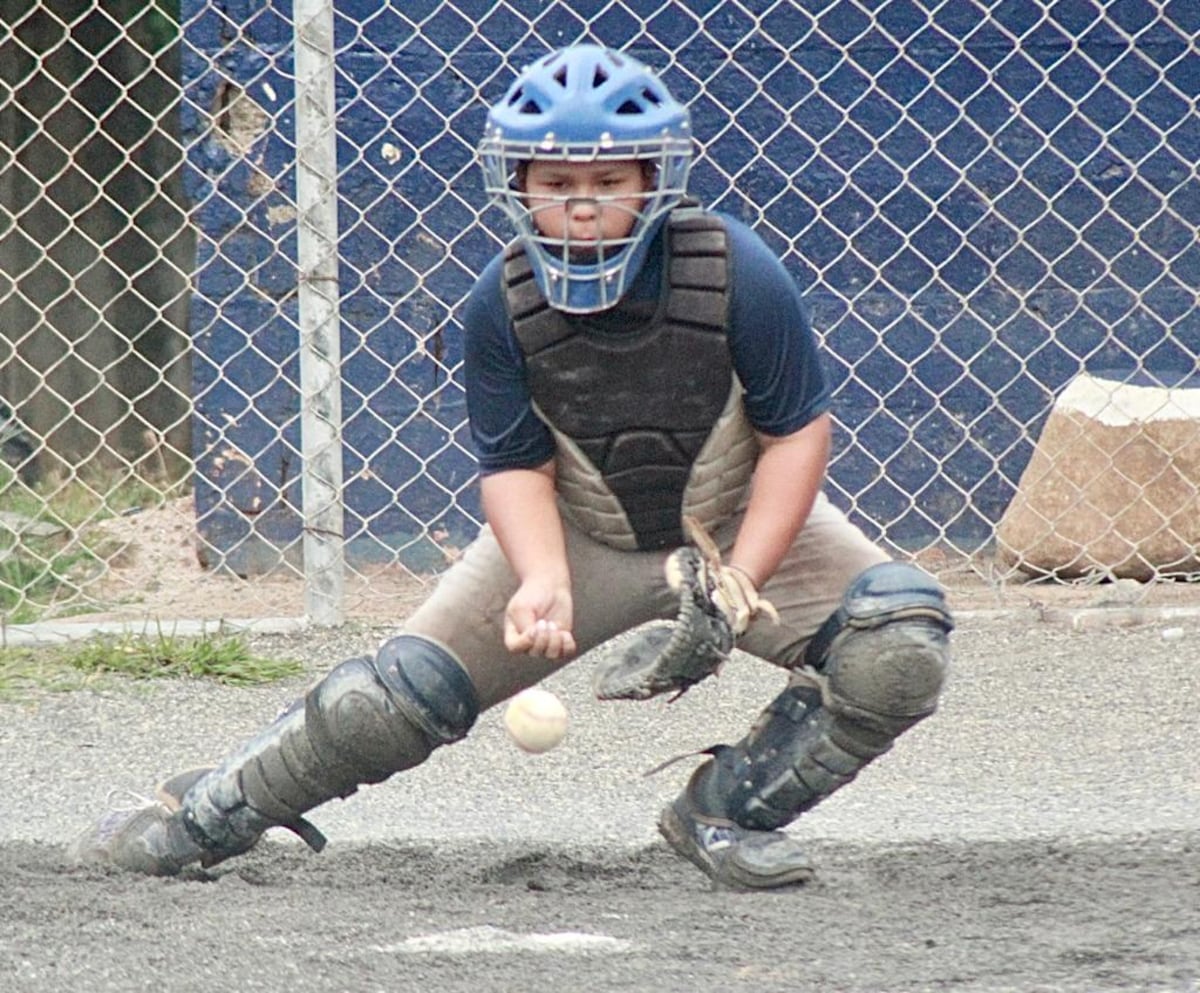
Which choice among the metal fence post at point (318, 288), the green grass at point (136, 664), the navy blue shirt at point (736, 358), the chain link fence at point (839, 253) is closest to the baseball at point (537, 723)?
the navy blue shirt at point (736, 358)

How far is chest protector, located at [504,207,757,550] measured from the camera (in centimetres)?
337

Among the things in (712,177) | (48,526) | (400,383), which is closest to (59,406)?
(48,526)

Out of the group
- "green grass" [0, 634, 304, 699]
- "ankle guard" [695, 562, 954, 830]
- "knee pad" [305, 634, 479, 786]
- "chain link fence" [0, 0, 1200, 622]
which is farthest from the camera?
"chain link fence" [0, 0, 1200, 622]

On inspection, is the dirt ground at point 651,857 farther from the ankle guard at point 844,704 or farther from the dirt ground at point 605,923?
the ankle guard at point 844,704

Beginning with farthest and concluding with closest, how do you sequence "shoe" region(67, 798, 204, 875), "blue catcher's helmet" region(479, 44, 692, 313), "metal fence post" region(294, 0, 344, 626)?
"metal fence post" region(294, 0, 344, 626) < "shoe" region(67, 798, 204, 875) < "blue catcher's helmet" region(479, 44, 692, 313)

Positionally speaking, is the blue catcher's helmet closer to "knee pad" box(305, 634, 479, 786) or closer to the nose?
the nose

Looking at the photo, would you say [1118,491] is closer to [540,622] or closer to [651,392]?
[651,392]

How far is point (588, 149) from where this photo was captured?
10.4ft

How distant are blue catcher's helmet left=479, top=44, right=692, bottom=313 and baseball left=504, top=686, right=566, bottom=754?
656 mm

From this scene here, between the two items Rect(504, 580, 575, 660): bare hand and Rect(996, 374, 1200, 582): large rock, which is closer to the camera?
Rect(504, 580, 575, 660): bare hand

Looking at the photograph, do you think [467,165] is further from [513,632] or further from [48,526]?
[513,632]

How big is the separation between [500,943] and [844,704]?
0.69 meters

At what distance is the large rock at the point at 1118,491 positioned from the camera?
6266mm

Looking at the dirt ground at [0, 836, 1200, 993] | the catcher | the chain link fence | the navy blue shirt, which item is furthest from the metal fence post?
the navy blue shirt
